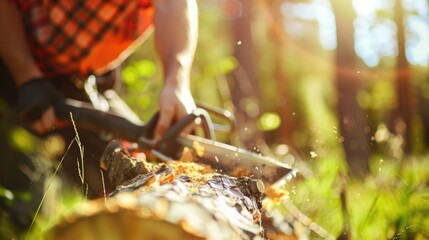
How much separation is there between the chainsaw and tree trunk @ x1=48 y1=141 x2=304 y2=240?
0.52 m

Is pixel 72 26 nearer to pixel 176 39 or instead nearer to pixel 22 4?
pixel 22 4

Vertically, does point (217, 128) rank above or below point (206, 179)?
below

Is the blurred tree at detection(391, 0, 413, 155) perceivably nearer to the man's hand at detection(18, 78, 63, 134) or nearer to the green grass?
the green grass

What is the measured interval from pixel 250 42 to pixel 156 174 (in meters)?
9.21

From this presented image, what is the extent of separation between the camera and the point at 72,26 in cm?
328

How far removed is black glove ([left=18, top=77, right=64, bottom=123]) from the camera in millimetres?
2793

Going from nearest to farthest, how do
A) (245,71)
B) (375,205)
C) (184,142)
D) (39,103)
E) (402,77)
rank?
(375,205) → (184,142) → (39,103) → (402,77) → (245,71)

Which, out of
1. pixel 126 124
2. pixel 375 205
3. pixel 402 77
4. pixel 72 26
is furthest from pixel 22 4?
pixel 402 77

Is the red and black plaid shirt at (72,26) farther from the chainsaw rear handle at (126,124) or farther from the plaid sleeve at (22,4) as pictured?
the chainsaw rear handle at (126,124)

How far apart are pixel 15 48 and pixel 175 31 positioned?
2.91 feet

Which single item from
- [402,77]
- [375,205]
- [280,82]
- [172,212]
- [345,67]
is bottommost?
[280,82]

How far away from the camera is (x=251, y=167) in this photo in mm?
2076

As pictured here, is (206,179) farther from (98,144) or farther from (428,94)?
(428,94)

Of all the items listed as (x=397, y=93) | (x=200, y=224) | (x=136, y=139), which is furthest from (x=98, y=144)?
(x=397, y=93)
